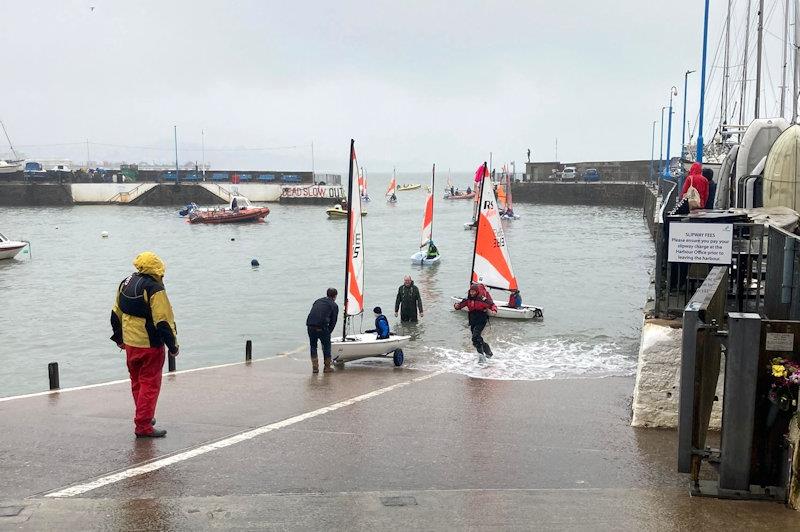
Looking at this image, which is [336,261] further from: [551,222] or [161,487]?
[161,487]

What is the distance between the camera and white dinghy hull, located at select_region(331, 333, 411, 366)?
14.3m

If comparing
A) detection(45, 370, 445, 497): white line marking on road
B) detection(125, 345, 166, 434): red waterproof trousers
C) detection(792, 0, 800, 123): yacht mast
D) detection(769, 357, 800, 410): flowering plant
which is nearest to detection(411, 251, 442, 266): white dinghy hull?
detection(792, 0, 800, 123): yacht mast

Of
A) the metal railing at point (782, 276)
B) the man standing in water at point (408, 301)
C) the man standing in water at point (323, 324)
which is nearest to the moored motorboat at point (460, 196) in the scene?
the man standing in water at point (408, 301)

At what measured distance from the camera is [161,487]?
6309 millimetres

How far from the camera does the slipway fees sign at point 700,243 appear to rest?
858cm

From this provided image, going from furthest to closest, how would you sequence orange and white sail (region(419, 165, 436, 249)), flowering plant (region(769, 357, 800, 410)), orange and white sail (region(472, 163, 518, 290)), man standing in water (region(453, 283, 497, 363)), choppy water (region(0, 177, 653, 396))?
1. orange and white sail (region(419, 165, 436, 249))
2. orange and white sail (region(472, 163, 518, 290))
3. choppy water (region(0, 177, 653, 396))
4. man standing in water (region(453, 283, 497, 363))
5. flowering plant (region(769, 357, 800, 410))

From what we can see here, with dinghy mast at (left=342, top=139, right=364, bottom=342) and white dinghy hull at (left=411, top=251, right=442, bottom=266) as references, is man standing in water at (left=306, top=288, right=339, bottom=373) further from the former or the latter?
white dinghy hull at (left=411, top=251, right=442, bottom=266)

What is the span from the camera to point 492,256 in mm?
24281

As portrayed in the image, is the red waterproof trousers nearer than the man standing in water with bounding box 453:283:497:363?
Yes

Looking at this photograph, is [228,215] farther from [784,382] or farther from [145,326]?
[784,382]

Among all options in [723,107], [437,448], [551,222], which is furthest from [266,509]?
[551,222]

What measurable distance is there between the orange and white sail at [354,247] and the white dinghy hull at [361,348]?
1.59 metres

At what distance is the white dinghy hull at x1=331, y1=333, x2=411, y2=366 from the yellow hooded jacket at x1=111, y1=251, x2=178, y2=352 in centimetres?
670

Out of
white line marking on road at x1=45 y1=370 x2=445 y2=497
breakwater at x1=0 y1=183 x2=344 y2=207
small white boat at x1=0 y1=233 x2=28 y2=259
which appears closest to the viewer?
white line marking on road at x1=45 y1=370 x2=445 y2=497
